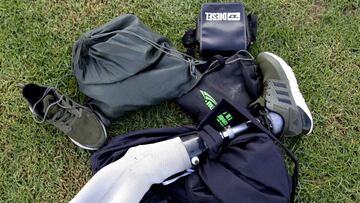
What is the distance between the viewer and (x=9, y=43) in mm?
2135

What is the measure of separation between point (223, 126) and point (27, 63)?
2.92 ft

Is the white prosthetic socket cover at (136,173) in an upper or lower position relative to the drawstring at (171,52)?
lower

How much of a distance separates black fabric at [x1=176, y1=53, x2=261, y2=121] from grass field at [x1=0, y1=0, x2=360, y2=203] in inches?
5.0

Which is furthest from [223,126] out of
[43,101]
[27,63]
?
[27,63]

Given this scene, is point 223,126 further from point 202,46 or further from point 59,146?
point 59,146

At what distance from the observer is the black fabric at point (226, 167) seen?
5.87 feet

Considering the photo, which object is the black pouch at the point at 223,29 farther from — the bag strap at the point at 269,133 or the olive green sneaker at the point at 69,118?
the olive green sneaker at the point at 69,118

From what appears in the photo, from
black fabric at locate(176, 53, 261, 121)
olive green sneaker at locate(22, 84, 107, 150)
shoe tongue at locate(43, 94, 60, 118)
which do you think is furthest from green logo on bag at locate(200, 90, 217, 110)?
shoe tongue at locate(43, 94, 60, 118)

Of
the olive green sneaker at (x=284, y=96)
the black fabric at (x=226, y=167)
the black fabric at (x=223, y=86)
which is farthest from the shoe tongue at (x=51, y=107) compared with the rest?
the olive green sneaker at (x=284, y=96)

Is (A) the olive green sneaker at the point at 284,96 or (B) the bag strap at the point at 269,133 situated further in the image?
(A) the olive green sneaker at the point at 284,96

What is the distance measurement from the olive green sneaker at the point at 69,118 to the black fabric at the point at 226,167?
7cm

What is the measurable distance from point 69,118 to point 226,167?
665mm

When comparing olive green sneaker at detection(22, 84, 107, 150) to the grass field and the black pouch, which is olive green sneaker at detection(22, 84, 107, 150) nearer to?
the grass field

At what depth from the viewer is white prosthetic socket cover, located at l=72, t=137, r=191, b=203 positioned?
5.93 ft
